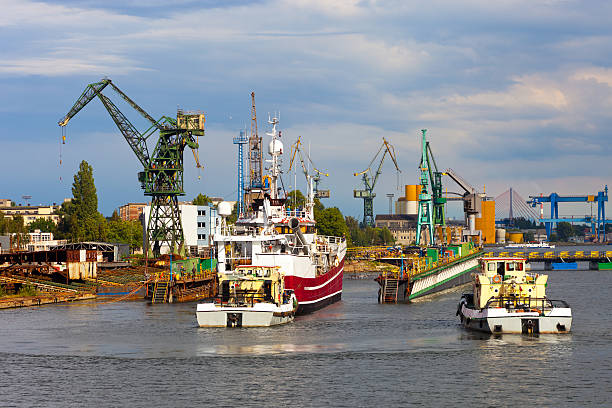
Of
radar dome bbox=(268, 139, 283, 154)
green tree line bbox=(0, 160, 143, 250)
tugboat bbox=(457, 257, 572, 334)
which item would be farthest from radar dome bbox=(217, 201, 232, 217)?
green tree line bbox=(0, 160, 143, 250)

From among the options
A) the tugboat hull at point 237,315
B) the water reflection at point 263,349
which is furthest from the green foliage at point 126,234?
the water reflection at point 263,349

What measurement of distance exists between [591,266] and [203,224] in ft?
279

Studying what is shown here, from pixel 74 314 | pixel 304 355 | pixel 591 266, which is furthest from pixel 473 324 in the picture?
pixel 591 266

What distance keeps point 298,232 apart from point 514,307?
92.1 feet

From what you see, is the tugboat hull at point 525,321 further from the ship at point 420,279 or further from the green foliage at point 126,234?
the green foliage at point 126,234

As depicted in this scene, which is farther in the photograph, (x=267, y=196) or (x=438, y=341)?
(x=267, y=196)

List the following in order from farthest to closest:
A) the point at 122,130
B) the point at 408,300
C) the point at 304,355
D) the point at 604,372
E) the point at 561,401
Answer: the point at 122,130, the point at 408,300, the point at 304,355, the point at 604,372, the point at 561,401

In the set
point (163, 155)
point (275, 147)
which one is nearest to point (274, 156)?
→ point (275, 147)

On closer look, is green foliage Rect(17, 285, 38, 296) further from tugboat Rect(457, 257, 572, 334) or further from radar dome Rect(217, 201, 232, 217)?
tugboat Rect(457, 257, 572, 334)

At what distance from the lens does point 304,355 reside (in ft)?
178

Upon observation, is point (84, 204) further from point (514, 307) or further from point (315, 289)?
point (514, 307)

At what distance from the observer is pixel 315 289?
8225cm

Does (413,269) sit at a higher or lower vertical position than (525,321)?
higher

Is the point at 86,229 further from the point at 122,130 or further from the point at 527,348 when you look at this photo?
the point at 527,348
